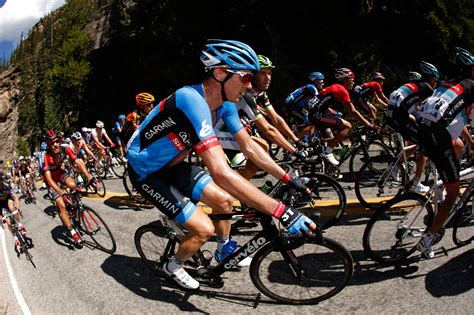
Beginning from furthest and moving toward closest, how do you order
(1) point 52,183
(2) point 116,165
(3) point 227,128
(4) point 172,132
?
(2) point 116,165 → (1) point 52,183 → (3) point 227,128 → (4) point 172,132

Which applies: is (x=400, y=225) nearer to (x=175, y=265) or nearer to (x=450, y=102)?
(x=450, y=102)

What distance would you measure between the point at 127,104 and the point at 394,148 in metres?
37.5

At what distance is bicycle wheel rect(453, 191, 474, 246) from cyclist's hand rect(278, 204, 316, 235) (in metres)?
2.51

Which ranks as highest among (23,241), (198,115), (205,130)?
(198,115)

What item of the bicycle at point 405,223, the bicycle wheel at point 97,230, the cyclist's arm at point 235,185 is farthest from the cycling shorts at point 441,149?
the bicycle wheel at point 97,230

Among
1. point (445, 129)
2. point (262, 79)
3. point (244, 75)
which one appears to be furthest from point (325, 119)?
point (244, 75)

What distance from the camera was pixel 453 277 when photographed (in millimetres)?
4074

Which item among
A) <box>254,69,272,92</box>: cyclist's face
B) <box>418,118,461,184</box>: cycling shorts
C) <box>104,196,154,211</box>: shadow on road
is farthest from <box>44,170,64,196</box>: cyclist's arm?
<box>418,118,461,184</box>: cycling shorts

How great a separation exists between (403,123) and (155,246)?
411 centimetres

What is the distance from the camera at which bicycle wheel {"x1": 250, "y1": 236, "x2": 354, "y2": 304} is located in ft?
12.7

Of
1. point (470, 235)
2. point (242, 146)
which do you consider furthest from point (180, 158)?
point (470, 235)

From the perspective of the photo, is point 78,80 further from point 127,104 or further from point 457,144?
point 457,144

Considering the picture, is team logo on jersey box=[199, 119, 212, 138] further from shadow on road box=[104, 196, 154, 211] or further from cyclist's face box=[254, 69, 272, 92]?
shadow on road box=[104, 196, 154, 211]

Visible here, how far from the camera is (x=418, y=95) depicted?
18.4 ft
